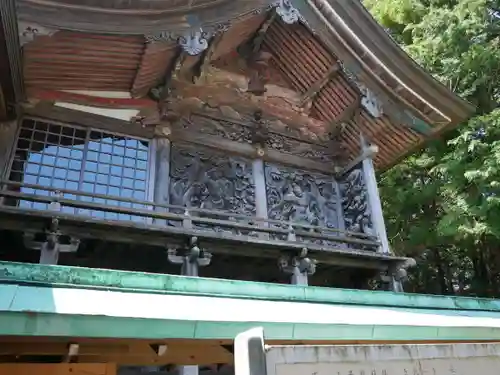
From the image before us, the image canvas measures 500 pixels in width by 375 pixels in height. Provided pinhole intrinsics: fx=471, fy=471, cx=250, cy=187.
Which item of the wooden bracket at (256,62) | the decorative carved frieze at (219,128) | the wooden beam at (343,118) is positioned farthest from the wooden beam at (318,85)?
the decorative carved frieze at (219,128)

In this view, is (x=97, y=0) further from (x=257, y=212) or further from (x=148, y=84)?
(x=257, y=212)

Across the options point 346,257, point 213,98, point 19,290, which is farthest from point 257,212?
point 19,290

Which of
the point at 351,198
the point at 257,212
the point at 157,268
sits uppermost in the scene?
the point at 351,198

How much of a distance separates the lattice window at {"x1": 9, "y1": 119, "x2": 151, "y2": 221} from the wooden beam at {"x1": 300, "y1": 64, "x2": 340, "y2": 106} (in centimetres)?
361

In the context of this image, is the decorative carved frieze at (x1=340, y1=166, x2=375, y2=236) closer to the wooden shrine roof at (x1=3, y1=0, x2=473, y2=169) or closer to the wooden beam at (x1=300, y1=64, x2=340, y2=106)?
the wooden shrine roof at (x1=3, y1=0, x2=473, y2=169)

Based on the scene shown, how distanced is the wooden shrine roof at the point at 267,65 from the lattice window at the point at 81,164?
709 mm

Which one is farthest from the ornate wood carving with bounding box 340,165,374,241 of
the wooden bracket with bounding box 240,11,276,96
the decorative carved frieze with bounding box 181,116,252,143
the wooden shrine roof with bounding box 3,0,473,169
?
the wooden bracket with bounding box 240,11,276,96

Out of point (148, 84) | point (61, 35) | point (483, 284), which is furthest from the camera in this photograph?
point (483, 284)

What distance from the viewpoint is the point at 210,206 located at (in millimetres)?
8078

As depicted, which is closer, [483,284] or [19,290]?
[19,290]

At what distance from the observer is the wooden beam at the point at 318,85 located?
897 centimetres

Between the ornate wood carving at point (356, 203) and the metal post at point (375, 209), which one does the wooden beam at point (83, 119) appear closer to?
the ornate wood carving at point (356, 203)

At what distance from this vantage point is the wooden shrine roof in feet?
22.0

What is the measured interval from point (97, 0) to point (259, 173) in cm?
396
